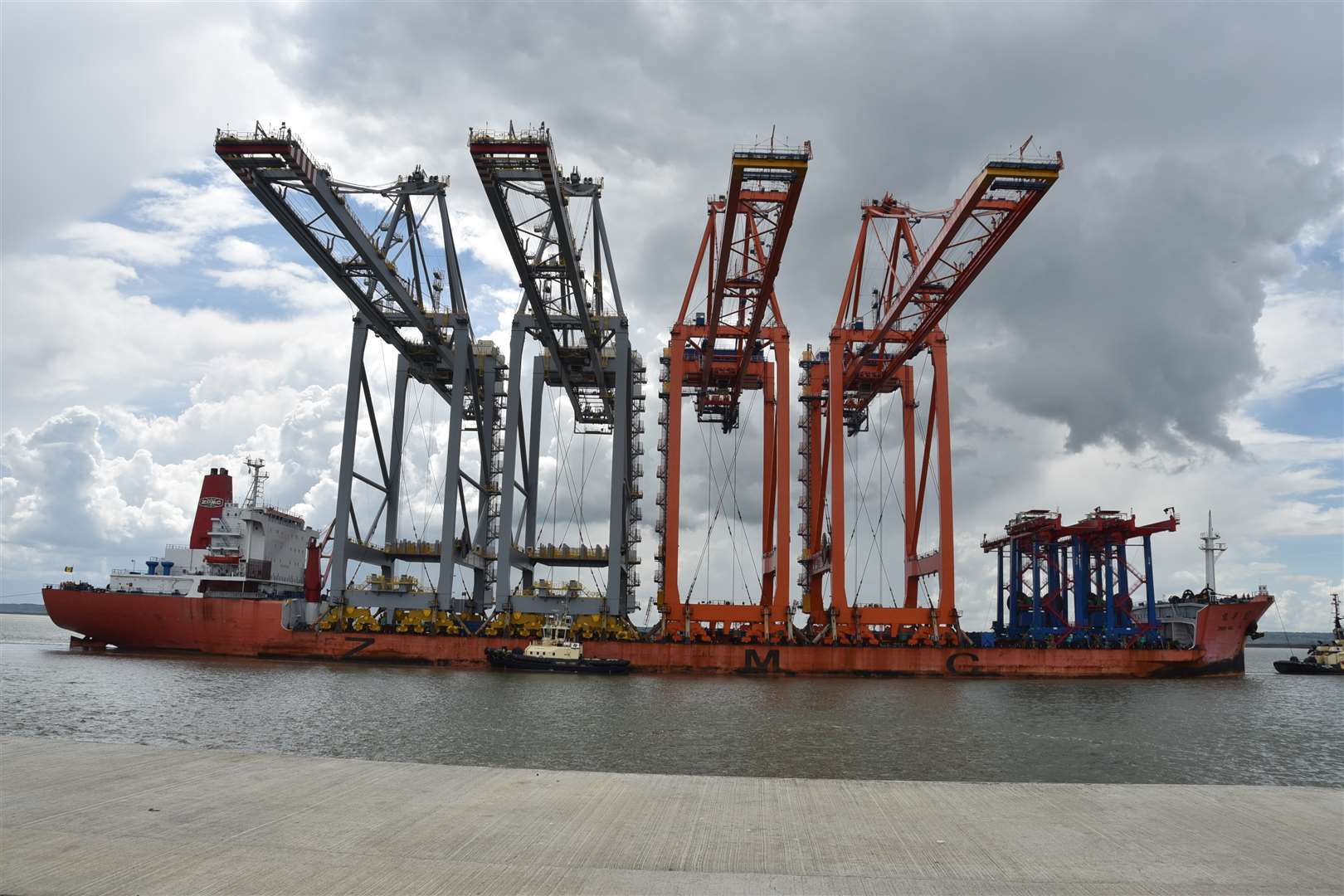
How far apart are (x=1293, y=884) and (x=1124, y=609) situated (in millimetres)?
48228

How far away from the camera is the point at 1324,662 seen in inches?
1994

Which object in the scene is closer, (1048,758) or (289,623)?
(1048,758)

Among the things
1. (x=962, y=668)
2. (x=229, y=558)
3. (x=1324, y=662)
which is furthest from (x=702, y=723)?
(x=1324, y=662)

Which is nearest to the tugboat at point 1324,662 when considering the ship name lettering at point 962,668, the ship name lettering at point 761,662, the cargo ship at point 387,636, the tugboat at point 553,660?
the cargo ship at point 387,636

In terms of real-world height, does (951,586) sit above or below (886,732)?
above

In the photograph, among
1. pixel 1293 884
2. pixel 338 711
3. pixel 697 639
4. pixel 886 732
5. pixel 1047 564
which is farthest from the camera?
pixel 1047 564

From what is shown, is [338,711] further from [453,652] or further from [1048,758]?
[453,652]

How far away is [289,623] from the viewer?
41.2 meters

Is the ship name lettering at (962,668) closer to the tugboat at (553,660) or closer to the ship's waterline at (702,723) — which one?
the ship's waterline at (702,723)

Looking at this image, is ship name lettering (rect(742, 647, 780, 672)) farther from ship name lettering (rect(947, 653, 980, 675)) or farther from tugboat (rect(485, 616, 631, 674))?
ship name lettering (rect(947, 653, 980, 675))

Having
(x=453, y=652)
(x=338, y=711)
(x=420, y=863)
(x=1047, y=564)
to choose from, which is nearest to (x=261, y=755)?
(x=420, y=863)

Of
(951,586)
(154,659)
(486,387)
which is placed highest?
(486,387)

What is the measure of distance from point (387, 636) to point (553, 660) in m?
9.48

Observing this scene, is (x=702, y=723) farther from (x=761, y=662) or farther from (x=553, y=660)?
(x=761, y=662)
